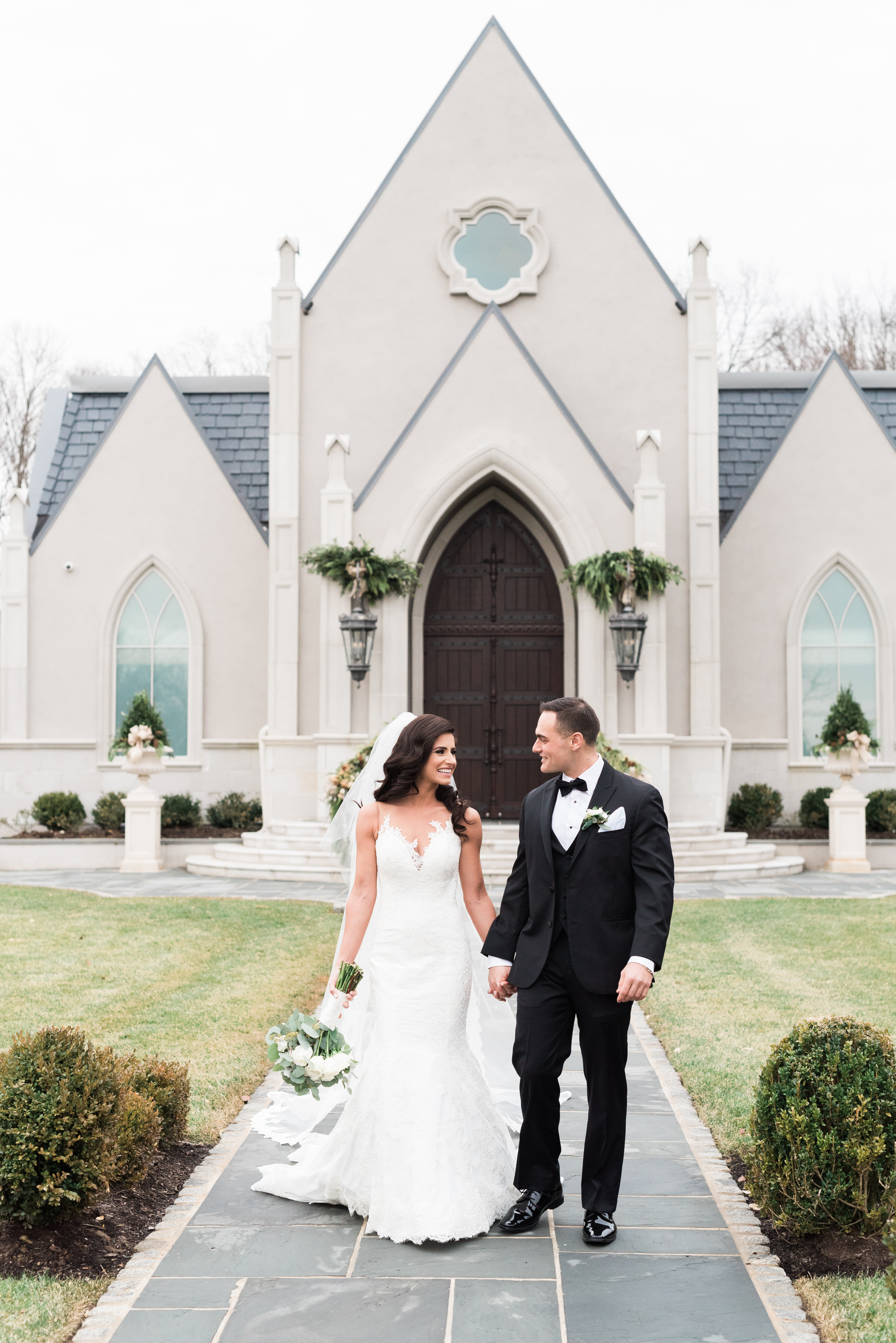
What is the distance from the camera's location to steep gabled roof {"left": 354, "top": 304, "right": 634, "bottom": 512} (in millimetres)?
15633

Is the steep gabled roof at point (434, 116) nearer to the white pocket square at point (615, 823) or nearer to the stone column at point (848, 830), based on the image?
the stone column at point (848, 830)

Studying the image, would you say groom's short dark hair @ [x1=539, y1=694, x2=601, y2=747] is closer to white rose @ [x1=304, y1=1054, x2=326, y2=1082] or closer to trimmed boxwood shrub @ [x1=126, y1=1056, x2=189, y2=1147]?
white rose @ [x1=304, y1=1054, x2=326, y2=1082]

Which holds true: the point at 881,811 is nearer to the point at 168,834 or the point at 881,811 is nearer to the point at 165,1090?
the point at 168,834

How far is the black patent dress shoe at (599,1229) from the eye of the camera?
4.12 metres

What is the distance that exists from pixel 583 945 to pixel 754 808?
13667mm

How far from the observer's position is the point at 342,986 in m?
4.58

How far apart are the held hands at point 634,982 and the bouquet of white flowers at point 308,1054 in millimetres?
1067

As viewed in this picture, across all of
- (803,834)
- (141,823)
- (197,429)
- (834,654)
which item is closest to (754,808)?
(803,834)

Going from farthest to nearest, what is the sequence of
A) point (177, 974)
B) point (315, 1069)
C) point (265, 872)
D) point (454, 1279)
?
point (265, 872)
point (177, 974)
point (315, 1069)
point (454, 1279)

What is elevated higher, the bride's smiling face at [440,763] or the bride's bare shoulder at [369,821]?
the bride's smiling face at [440,763]

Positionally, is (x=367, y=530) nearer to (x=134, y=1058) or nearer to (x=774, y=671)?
(x=774, y=671)

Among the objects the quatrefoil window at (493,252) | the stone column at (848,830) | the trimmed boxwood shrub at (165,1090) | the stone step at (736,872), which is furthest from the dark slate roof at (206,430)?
the trimmed boxwood shrub at (165,1090)

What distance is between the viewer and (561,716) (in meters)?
4.33

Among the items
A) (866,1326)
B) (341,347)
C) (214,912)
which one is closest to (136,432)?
(341,347)
